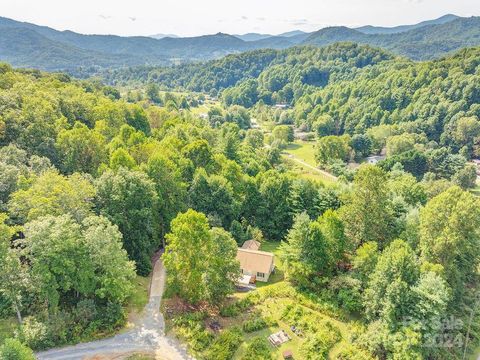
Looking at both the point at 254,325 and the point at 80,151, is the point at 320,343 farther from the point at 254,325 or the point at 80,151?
the point at 80,151

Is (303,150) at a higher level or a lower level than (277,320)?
lower

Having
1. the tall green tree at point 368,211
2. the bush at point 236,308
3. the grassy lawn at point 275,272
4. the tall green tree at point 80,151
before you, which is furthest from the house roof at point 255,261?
the tall green tree at point 80,151

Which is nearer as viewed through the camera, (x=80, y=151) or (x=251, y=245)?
(x=251, y=245)

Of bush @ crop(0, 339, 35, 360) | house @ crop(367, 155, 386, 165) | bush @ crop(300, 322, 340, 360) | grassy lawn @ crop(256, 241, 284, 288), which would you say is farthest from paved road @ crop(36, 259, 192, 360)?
house @ crop(367, 155, 386, 165)

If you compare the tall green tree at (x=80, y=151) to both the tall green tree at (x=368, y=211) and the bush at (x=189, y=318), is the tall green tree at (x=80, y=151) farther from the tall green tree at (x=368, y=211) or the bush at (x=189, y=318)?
the tall green tree at (x=368, y=211)

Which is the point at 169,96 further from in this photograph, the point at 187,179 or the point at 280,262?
the point at 280,262

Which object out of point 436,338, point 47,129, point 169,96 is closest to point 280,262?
point 436,338

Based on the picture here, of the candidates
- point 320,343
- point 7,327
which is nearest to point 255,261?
point 320,343

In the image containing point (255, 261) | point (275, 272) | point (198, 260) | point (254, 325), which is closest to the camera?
point (254, 325)

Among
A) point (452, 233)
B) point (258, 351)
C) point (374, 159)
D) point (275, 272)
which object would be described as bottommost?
point (374, 159)
